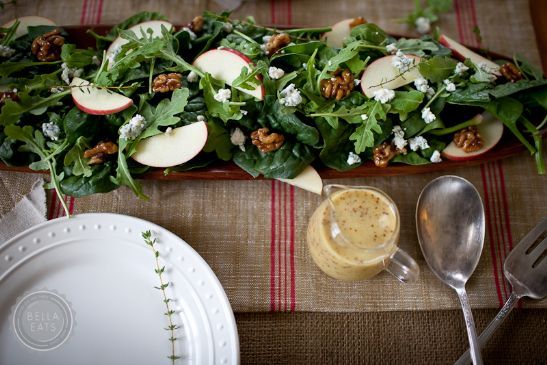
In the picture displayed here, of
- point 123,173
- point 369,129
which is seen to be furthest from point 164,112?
point 369,129

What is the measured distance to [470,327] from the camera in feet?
3.89

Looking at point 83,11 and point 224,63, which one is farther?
point 83,11

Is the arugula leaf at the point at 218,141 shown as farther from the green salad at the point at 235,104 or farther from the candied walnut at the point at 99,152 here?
the candied walnut at the point at 99,152

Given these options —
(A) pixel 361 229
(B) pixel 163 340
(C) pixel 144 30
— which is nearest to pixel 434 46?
(A) pixel 361 229

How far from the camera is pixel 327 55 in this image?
126cm

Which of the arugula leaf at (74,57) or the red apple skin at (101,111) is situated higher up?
the arugula leaf at (74,57)

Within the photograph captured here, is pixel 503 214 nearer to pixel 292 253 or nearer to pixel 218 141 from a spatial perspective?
pixel 292 253

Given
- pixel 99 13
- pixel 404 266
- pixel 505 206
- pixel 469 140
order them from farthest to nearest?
pixel 99 13 → pixel 505 206 → pixel 469 140 → pixel 404 266

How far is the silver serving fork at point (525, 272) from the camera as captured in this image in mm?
1235

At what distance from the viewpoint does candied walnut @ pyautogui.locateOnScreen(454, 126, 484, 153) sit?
127cm

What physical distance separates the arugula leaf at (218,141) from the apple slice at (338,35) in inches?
16.4

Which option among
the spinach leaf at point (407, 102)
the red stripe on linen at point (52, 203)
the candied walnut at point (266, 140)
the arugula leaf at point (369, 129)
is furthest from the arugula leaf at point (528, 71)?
the red stripe on linen at point (52, 203)

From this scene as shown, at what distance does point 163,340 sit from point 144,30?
0.82 metres

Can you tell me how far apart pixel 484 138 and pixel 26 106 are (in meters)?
1.17
